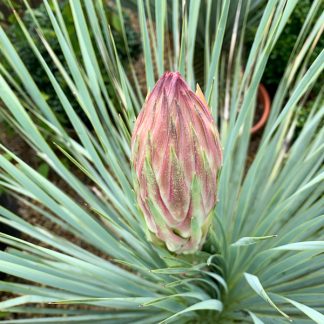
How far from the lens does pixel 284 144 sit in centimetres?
99

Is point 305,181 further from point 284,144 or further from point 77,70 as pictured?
point 77,70

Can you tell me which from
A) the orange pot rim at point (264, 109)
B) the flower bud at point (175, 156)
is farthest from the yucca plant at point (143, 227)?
the orange pot rim at point (264, 109)

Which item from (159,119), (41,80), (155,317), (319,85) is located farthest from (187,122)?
(319,85)

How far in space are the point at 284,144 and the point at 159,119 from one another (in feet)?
1.85

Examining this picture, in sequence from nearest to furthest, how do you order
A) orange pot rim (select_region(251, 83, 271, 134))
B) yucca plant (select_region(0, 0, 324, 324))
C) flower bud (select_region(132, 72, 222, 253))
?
flower bud (select_region(132, 72, 222, 253))
yucca plant (select_region(0, 0, 324, 324))
orange pot rim (select_region(251, 83, 271, 134))

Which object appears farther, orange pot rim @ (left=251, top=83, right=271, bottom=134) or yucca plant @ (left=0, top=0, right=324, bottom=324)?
orange pot rim @ (left=251, top=83, right=271, bottom=134)

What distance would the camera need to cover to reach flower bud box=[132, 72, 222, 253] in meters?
0.49

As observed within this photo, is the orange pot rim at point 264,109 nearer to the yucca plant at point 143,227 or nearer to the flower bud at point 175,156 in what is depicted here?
the yucca plant at point 143,227

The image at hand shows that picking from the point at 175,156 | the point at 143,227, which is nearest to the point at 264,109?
the point at 143,227

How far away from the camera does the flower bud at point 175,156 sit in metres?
0.49

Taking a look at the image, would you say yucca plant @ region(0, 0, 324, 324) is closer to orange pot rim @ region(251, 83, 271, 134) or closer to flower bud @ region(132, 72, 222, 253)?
flower bud @ region(132, 72, 222, 253)

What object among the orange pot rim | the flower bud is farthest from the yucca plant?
the orange pot rim

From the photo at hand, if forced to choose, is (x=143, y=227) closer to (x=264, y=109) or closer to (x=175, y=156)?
(x=175, y=156)

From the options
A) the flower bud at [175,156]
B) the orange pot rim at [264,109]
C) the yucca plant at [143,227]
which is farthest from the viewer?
the orange pot rim at [264,109]
